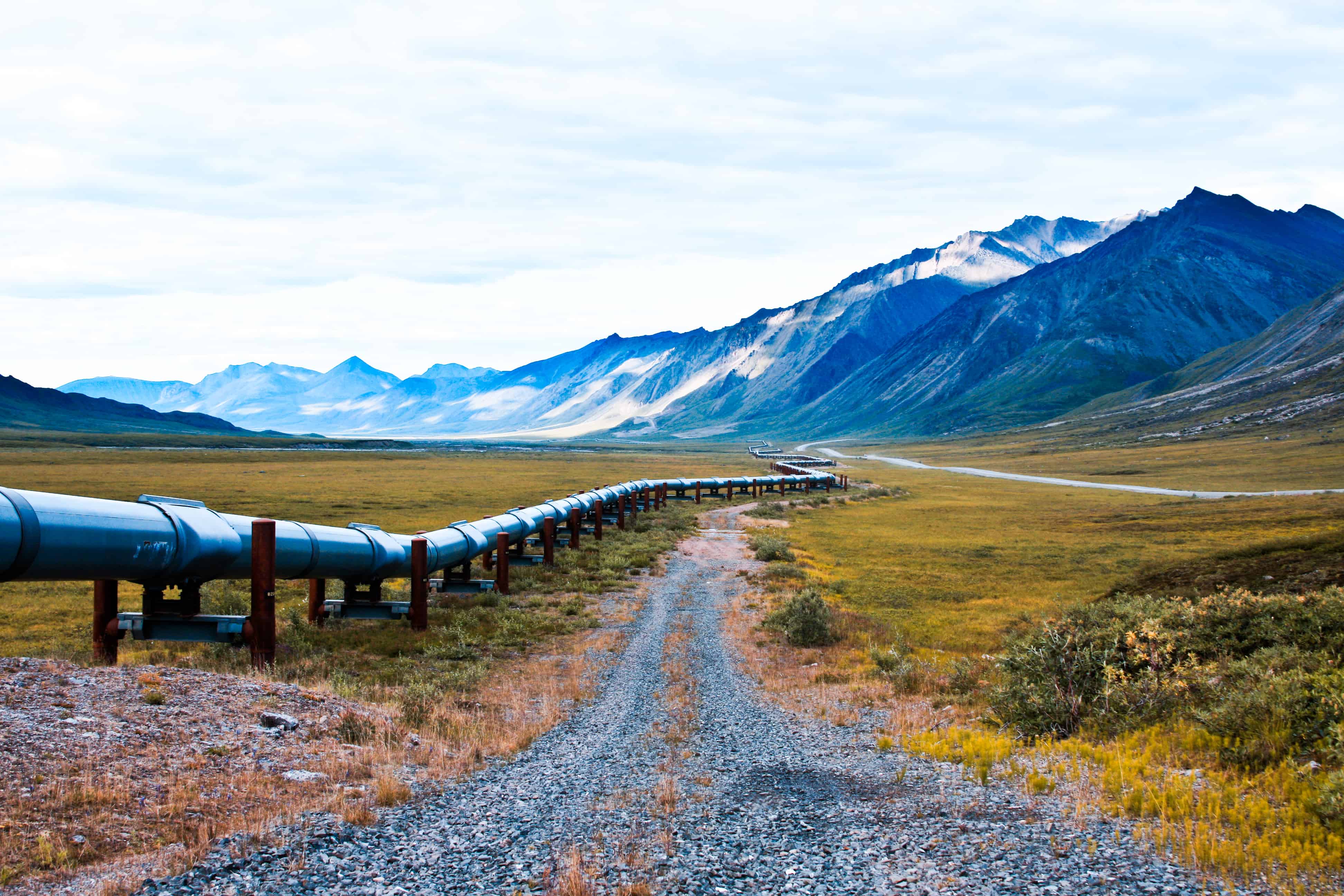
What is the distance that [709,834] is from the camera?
800 centimetres

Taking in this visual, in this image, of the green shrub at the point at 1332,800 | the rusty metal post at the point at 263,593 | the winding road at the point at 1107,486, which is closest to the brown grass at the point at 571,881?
the green shrub at the point at 1332,800

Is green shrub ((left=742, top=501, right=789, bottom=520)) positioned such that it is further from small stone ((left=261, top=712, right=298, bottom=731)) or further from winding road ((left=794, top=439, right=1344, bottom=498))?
small stone ((left=261, top=712, right=298, bottom=731))

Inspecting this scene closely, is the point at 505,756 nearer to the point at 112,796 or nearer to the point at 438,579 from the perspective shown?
the point at 112,796

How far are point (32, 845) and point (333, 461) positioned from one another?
133 m

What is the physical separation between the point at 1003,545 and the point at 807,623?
83.4ft

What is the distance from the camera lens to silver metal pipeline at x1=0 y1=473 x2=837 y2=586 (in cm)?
1064

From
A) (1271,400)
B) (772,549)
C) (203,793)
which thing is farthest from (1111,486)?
(1271,400)

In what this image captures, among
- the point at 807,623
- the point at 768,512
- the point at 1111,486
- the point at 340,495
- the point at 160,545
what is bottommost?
the point at 768,512

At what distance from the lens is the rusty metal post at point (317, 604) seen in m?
18.3

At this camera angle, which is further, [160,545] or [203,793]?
[160,545]

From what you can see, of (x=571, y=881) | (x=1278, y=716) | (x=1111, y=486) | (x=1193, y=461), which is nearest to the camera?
(x=571, y=881)

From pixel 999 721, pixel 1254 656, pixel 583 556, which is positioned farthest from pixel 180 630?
pixel 583 556

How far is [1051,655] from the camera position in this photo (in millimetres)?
11828

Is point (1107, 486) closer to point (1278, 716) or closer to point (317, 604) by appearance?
point (317, 604)
